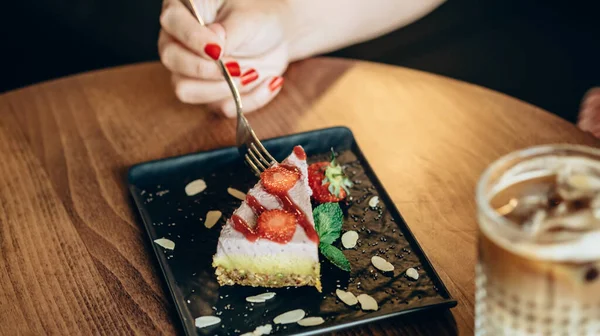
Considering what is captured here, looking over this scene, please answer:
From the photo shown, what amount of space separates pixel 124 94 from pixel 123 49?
1.29m

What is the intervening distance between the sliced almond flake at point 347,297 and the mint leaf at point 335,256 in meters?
0.05

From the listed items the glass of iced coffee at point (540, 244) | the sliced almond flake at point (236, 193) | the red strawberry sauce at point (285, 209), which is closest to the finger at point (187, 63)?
the sliced almond flake at point (236, 193)

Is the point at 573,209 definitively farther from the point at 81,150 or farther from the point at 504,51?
the point at 504,51

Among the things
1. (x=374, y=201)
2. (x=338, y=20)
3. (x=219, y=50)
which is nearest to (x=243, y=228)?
(x=374, y=201)

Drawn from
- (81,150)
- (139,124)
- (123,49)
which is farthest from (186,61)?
(123,49)

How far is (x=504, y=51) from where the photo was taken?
9.00 feet

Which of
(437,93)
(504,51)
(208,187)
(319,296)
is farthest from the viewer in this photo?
(504,51)

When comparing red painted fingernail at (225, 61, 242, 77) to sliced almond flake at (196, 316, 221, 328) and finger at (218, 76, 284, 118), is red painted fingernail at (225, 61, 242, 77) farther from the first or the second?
sliced almond flake at (196, 316, 221, 328)

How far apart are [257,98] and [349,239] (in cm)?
52

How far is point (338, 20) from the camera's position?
1.85 meters

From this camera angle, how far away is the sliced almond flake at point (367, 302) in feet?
3.40

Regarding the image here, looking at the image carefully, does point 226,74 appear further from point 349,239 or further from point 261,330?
point 261,330

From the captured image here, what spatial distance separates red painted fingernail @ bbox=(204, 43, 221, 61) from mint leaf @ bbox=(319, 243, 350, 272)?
21.2 inches

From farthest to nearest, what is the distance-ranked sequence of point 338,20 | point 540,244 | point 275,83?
point 338,20
point 275,83
point 540,244
